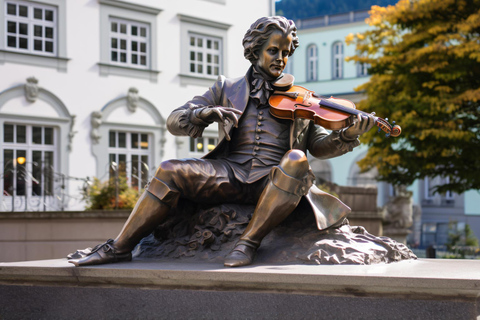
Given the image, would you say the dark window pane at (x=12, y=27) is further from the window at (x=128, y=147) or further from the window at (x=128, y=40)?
the window at (x=128, y=147)

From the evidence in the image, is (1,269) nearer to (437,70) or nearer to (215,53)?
(437,70)

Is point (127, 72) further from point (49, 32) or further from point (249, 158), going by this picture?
point (249, 158)

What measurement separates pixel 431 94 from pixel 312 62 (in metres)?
19.1

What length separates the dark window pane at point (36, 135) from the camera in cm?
1747

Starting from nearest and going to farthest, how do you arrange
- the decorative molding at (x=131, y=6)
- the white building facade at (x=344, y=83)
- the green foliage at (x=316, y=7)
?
the decorative molding at (x=131, y=6), the white building facade at (x=344, y=83), the green foliage at (x=316, y=7)

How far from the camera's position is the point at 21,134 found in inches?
676

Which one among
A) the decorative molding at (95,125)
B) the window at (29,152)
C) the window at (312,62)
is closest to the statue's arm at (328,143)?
the window at (29,152)

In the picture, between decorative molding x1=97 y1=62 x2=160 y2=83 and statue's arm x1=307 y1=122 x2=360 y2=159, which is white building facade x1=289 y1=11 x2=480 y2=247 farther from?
statue's arm x1=307 y1=122 x2=360 y2=159

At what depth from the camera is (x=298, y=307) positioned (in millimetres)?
3574

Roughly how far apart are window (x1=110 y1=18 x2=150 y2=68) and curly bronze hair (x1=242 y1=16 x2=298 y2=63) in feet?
49.3

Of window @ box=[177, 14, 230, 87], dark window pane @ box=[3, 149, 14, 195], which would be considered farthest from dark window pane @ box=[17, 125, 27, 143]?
window @ box=[177, 14, 230, 87]

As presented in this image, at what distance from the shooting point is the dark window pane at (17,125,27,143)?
17125mm

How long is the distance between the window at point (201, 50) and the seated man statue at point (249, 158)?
52.2ft

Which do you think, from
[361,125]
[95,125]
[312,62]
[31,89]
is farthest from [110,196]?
[312,62]
